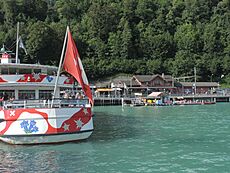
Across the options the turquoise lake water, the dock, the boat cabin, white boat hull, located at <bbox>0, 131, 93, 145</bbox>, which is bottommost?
the turquoise lake water

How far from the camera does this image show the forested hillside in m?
111

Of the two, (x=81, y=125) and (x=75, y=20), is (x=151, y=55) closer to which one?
(x=75, y=20)

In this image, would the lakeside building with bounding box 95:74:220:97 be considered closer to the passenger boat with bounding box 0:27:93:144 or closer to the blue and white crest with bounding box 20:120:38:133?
the passenger boat with bounding box 0:27:93:144

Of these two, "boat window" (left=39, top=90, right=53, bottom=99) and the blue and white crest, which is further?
"boat window" (left=39, top=90, right=53, bottom=99)

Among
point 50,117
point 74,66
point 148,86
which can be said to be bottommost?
point 50,117

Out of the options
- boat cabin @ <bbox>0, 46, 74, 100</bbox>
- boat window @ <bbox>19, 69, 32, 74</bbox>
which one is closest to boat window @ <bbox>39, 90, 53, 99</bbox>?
boat cabin @ <bbox>0, 46, 74, 100</bbox>

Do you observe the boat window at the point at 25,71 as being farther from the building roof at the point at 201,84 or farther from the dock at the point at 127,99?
the building roof at the point at 201,84

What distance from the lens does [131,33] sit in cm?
12850

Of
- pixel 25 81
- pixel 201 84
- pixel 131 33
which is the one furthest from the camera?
pixel 131 33

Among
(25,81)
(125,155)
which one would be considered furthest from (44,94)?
(125,155)

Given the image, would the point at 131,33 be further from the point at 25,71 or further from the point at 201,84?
the point at 25,71

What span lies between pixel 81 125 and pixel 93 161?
4.77m

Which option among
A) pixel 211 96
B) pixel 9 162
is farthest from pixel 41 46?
pixel 9 162

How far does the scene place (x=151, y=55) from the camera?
12544 centimetres
